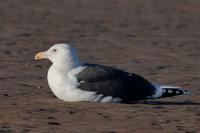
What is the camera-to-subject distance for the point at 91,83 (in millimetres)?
7738

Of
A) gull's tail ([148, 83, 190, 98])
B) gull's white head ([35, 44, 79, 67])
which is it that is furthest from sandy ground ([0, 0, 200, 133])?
gull's white head ([35, 44, 79, 67])

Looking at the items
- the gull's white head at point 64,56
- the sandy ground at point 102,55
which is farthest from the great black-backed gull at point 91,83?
the sandy ground at point 102,55

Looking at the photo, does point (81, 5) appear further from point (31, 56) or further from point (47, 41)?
point (31, 56)

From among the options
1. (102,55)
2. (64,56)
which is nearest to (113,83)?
(64,56)

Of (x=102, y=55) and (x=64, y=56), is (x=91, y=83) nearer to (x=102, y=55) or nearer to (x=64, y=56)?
(x=64, y=56)

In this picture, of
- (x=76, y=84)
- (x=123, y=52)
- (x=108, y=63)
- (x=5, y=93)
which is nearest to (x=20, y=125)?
(x=76, y=84)

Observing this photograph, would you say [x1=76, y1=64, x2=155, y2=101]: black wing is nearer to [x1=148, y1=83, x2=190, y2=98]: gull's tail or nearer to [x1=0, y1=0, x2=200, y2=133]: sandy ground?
[x1=148, y1=83, x2=190, y2=98]: gull's tail

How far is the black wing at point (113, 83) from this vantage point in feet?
25.4

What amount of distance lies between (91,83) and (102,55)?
20.2 feet

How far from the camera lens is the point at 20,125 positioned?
20.1 ft

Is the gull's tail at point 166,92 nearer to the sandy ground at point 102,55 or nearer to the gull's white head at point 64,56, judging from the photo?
the sandy ground at point 102,55

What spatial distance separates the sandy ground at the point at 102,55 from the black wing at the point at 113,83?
207mm

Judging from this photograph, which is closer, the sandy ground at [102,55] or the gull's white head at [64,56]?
the sandy ground at [102,55]

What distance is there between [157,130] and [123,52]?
8.39 m
